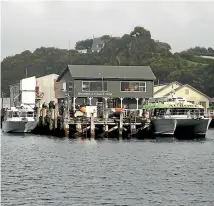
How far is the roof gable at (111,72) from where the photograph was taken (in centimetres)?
8700

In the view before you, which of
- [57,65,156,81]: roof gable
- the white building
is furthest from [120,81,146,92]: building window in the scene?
the white building

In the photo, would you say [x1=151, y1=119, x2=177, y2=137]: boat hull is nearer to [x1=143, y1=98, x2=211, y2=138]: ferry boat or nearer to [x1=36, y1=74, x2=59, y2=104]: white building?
[x1=143, y1=98, x2=211, y2=138]: ferry boat

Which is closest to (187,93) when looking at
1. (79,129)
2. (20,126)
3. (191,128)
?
(191,128)

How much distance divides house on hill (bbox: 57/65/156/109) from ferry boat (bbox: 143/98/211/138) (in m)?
19.0

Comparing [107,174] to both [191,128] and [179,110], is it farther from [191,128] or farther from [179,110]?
[191,128]

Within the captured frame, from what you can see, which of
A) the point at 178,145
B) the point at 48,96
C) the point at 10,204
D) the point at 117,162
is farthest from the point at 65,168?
the point at 48,96

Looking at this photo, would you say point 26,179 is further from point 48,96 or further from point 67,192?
point 48,96

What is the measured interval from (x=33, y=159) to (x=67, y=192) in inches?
565

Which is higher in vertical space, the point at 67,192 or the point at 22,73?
the point at 22,73

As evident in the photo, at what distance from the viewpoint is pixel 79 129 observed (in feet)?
211

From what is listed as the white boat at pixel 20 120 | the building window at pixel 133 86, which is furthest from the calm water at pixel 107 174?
the building window at pixel 133 86

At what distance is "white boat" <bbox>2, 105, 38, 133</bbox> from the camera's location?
239 feet

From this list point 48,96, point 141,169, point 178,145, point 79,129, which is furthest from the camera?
point 48,96

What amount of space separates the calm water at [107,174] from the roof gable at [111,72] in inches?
1304
